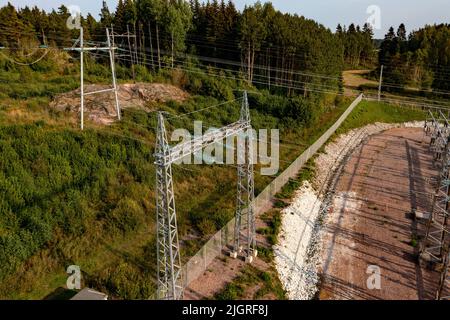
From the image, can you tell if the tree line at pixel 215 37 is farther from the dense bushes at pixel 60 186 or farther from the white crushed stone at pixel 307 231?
the dense bushes at pixel 60 186

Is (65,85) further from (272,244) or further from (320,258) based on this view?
(320,258)

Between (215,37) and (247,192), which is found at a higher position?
(215,37)

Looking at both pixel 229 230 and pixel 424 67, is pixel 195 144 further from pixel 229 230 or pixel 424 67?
pixel 424 67

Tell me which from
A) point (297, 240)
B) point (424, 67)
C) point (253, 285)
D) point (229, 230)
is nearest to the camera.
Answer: point (253, 285)

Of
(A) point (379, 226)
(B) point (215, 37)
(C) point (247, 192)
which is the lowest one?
(A) point (379, 226)

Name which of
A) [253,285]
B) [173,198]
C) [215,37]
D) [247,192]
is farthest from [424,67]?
[173,198]

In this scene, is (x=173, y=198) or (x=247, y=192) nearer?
(x=173, y=198)

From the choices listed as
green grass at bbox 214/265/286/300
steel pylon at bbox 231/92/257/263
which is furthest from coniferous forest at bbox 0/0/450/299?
green grass at bbox 214/265/286/300
